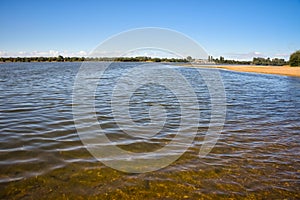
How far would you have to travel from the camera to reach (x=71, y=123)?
7.66 metres

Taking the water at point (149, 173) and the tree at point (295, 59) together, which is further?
the tree at point (295, 59)

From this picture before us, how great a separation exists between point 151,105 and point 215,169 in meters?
6.97

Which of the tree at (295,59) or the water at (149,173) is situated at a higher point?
the tree at (295,59)

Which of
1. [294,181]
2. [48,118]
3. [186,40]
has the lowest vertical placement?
[294,181]

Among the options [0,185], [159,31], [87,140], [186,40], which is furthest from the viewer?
[159,31]

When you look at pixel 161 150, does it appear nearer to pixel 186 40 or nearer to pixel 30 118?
pixel 186 40

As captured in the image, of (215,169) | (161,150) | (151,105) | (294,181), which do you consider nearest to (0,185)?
(161,150)

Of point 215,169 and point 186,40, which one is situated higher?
point 186,40

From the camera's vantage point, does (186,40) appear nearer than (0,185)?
No

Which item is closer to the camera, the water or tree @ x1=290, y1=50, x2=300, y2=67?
the water

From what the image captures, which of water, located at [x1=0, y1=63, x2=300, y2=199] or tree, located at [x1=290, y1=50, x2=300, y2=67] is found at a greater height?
tree, located at [x1=290, y1=50, x2=300, y2=67]

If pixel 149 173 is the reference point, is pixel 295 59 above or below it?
above

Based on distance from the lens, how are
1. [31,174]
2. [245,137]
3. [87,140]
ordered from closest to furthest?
[31,174] → [87,140] → [245,137]

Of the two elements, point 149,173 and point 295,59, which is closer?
point 149,173
